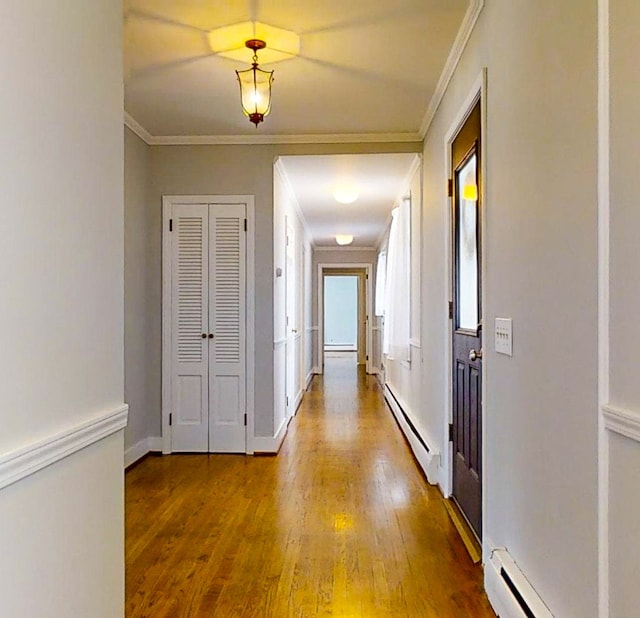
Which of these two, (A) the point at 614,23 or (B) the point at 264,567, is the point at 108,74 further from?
(B) the point at 264,567

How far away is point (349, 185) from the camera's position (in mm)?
5531

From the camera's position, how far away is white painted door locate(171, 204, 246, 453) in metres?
4.50

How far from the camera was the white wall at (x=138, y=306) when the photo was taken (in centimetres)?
409

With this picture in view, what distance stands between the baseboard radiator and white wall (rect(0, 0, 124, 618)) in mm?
1182

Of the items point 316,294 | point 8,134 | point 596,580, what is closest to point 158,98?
point 8,134

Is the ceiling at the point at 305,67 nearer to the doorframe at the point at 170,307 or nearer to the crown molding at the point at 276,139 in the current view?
the crown molding at the point at 276,139

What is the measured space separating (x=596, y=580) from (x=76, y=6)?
5.85 feet

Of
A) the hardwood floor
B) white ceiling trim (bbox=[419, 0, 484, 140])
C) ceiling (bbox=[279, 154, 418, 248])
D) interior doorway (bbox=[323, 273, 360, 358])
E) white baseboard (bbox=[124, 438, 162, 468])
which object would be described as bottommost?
the hardwood floor

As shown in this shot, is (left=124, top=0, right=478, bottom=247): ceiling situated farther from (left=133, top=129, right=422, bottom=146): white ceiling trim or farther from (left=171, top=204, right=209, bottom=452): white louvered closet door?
(left=171, top=204, right=209, bottom=452): white louvered closet door

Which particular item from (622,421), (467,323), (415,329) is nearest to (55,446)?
(622,421)

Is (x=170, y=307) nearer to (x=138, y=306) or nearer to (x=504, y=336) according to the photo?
(x=138, y=306)

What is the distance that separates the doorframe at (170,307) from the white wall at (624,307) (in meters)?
3.43

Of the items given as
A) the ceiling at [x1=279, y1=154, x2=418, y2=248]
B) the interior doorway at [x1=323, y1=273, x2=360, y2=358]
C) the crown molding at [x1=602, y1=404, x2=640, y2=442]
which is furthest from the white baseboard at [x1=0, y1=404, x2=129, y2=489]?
the interior doorway at [x1=323, y1=273, x2=360, y2=358]

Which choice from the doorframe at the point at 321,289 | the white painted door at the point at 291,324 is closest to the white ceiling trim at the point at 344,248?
the doorframe at the point at 321,289
